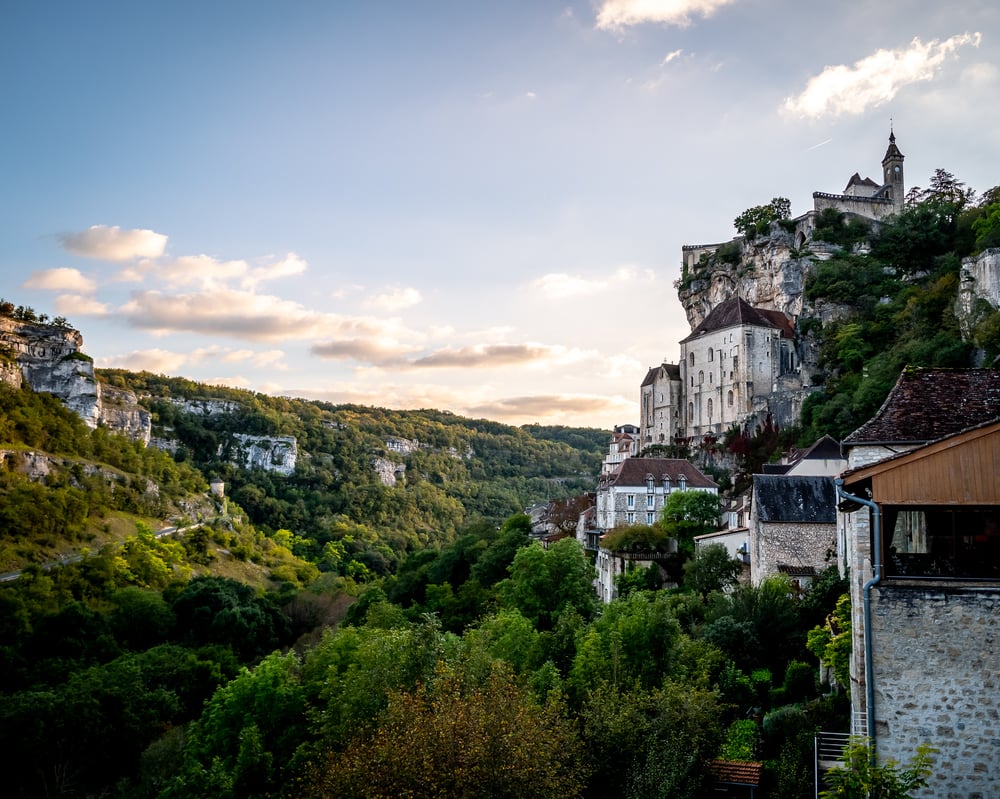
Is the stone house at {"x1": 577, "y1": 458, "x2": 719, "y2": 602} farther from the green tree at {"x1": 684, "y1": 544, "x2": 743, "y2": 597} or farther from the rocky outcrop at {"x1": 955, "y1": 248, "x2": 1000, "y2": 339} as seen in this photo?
the rocky outcrop at {"x1": 955, "y1": 248, "x2": 1000, "y2": 339}

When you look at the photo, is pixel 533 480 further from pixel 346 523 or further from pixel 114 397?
pixel 114 397

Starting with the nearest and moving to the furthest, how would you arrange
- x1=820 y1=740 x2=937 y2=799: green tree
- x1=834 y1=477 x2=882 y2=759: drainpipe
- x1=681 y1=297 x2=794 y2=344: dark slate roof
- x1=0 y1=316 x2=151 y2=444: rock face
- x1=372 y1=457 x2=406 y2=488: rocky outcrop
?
x1=820 y1=740 x2=937 y2=799: green tree, x1=834 y1=477 x2=882 y2=759: drainpipe, x1=681 y1=297 x2=794 y2=344: dark slate roof, x1=0 y1=316 x2=151 y2=444: rock face, x1=372 y1=457 x2=406 y2=488: rocky outcrop

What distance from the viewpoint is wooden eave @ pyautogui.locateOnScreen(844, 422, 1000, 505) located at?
1093cm

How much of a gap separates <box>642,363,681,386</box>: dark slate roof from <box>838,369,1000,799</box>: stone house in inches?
2656

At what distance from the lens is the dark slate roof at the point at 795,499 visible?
31.7m

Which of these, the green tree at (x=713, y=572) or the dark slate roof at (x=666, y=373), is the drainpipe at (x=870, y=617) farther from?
the dark slate roof at (x=666, y=373)

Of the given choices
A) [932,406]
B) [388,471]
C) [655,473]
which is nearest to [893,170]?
[655,473]

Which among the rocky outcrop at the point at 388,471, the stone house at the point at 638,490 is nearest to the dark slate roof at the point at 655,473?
the stone house at the point at 638,490

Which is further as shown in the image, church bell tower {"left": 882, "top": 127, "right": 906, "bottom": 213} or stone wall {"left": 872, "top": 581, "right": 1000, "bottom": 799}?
church bell tower {"left": 882, "top": 127, "right": 906, "bottom": 213}

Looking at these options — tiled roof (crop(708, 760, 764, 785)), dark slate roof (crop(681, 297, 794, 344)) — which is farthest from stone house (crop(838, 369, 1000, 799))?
dark slate roof (crop(681, 297, 794, 344))

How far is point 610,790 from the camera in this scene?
1591cm

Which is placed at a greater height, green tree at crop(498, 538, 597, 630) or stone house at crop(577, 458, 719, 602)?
stone house at crop(577, 458, 719, 602)

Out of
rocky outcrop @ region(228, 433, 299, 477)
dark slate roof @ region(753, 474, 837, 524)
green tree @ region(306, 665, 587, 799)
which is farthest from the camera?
rocky outcrop @ region(228, 433, 299, 477)

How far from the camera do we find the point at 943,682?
11.2 m
